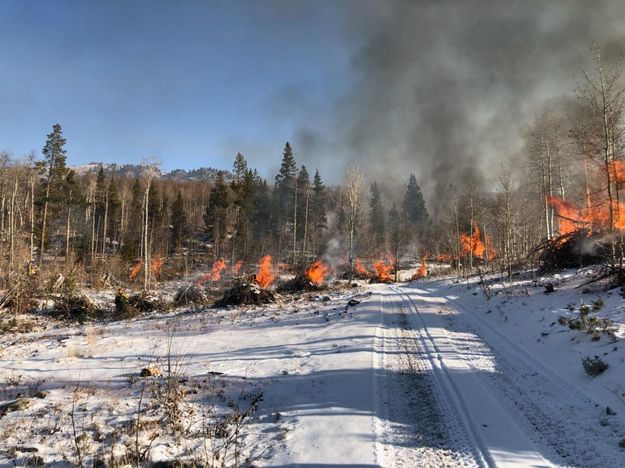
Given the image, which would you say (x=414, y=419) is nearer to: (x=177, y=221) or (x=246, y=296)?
(x=246, y=296)

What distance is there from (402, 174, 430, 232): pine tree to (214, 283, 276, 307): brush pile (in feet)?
213

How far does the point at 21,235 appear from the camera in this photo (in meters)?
36.1

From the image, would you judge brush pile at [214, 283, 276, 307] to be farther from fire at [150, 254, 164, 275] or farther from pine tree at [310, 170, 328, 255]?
pine tree at [310, 170, 328, 255]

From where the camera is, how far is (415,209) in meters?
83.8

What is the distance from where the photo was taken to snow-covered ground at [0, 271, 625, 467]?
4668 millimetres

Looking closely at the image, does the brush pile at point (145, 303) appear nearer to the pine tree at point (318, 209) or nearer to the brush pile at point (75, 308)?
the brush pile at point (75, 308)

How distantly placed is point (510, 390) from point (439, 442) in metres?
2.46

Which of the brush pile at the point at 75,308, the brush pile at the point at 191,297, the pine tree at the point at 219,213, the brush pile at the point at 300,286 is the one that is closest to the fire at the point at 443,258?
the pine tree at the point at 219,213

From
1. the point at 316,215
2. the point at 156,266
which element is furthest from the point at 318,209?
the point at 156,266

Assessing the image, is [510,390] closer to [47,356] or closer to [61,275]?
[47,356]

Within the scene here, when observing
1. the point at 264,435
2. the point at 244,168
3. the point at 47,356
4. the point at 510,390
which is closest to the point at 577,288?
the point at 510,390

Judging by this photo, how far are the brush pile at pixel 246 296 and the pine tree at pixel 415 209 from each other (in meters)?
64.8

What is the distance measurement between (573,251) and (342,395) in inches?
670

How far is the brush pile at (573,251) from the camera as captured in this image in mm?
16859
